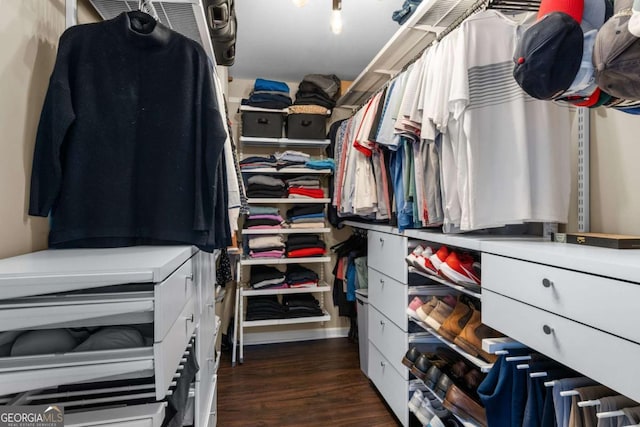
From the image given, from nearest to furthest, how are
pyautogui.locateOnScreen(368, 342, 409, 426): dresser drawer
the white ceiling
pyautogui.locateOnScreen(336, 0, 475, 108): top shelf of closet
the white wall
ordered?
the white wall < pyautogui.locateOnScreen(336, 0, 475, 108): top shelf of closet < pyautogui.locateOnScreen(368, 342, 409, 426): dresser drawer < the white ceiling

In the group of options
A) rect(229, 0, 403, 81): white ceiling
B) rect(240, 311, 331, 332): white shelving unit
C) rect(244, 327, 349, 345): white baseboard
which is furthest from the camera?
rect(244, 327, 349, 345): white baseboard

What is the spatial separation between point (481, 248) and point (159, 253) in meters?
1.01

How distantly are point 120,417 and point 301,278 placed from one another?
2.21 meters

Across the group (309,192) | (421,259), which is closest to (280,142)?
(309,192)

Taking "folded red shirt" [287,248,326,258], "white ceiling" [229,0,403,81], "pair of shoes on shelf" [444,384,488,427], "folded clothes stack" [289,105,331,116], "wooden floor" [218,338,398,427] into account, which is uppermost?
"white ceiling" [229,0,403,81]

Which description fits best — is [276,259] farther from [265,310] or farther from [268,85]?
[268,85]

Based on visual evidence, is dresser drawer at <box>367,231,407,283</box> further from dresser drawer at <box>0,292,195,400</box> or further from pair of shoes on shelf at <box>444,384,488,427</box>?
dresser drawer at <box>0,292,195,400</box>

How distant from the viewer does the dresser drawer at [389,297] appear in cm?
176

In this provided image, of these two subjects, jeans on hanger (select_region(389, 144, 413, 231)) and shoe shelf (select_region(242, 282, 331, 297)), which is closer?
jeans on hanger (select_region(389, 144, 413, 231))

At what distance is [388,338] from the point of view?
196 centimetres

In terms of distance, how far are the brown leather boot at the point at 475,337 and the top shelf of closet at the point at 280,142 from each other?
6.62 ft

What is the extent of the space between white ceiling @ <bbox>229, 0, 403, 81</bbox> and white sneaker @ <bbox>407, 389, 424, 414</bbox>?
2132 mm

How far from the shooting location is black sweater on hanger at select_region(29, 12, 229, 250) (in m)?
0.98

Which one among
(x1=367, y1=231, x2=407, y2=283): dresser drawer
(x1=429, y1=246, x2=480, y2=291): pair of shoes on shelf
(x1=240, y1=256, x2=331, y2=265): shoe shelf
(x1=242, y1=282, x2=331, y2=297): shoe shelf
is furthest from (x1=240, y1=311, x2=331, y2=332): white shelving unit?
(x1=429, y1=246, x2=480, y2=291): pair of shoes on shelf
